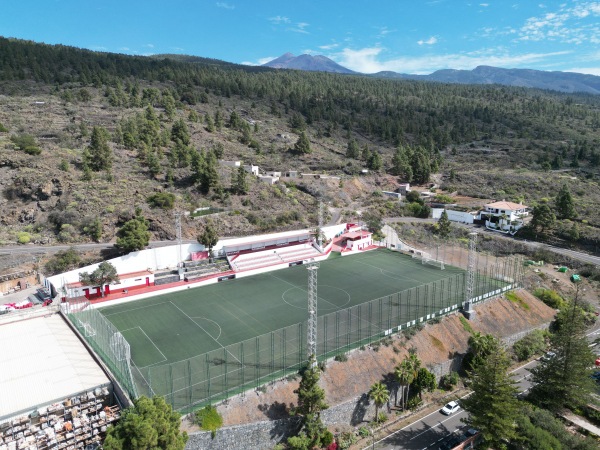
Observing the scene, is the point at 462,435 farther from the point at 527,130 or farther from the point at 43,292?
the point at 527,130

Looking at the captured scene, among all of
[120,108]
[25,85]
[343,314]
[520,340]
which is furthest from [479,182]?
[25,85]

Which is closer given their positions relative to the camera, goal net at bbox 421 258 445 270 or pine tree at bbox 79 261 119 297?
pine tree at bbox 79 261 119 297

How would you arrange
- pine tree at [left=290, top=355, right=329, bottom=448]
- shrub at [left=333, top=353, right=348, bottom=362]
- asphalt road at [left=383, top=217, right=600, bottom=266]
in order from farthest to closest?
asphalt road at [left=383, top=217, right=600, bottom=266], shrub at [left=333, top=353, right=348, bottom=362], pine tree at [left=290, top=355, right=329, bottom=448]

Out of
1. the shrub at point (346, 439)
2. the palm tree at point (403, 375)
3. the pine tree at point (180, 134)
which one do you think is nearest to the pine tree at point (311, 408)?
the shrub at point (346, 439)

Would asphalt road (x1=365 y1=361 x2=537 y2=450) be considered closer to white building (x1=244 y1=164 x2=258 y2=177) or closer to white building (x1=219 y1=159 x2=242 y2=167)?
white building (x1=244 y1=164 x2=258 y2=177)

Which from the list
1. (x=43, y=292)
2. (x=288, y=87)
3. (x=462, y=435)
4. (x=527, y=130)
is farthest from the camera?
(x=288, y=87)

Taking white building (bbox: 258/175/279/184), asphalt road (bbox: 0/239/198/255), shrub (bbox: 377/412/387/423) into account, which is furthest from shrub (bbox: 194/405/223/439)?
white building (bbox: 258/175/279/184)
